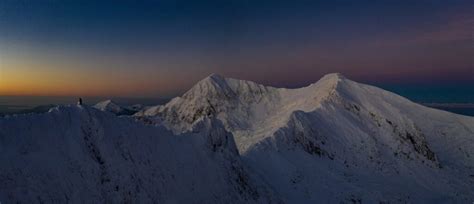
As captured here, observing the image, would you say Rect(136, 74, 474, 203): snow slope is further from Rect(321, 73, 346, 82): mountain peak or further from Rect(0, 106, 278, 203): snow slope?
Rect(0, 106, 278, 203): snow slope

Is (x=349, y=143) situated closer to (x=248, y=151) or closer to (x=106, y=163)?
(x=248, y=151)

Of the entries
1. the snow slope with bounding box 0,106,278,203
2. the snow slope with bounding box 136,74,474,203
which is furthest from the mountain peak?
the snow slope with bounding box 0,106,278,203

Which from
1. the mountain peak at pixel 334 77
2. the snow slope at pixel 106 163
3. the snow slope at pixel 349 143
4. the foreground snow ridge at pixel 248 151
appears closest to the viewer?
the snow slope at pixel 106 163

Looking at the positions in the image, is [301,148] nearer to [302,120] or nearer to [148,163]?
[302,120]

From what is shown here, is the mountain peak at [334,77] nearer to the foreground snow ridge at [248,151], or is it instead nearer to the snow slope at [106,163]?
the foreground snow ridge at [248,151]

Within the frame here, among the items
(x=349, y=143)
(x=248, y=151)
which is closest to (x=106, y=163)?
(x=248, y=151)

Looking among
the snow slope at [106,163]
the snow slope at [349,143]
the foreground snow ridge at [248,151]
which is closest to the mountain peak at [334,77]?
the snow slope at [349,143]
